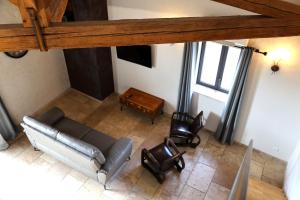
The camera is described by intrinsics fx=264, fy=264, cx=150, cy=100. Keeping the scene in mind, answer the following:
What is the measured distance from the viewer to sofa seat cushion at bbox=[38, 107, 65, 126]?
538 cm

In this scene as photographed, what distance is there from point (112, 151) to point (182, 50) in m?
2.41

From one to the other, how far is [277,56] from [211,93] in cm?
158

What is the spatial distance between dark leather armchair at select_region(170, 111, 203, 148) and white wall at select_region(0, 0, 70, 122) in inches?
127

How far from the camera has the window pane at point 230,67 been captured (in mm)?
5117

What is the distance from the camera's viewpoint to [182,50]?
210 inches

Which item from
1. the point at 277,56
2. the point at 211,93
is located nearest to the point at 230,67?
the point at 211,93

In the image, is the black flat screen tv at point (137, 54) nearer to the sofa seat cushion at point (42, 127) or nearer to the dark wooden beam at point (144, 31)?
the sofa seat cushion at point (42, 127)

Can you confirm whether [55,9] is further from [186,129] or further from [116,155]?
[186,129]

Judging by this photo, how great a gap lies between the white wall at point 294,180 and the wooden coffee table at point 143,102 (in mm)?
2929

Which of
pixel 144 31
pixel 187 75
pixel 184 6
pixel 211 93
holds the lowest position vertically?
pixel 211 93

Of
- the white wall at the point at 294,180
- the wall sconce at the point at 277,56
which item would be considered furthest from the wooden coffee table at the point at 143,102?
the white wall at the point at 294,180

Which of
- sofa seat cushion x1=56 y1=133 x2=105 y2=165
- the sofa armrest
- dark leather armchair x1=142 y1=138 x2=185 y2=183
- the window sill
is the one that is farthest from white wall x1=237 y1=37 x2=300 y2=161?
sofa seat cushion x1=56 y1=133 x2=105 y2=165

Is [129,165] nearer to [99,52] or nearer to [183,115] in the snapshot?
[183,115]

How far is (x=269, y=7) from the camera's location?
2139 mm
